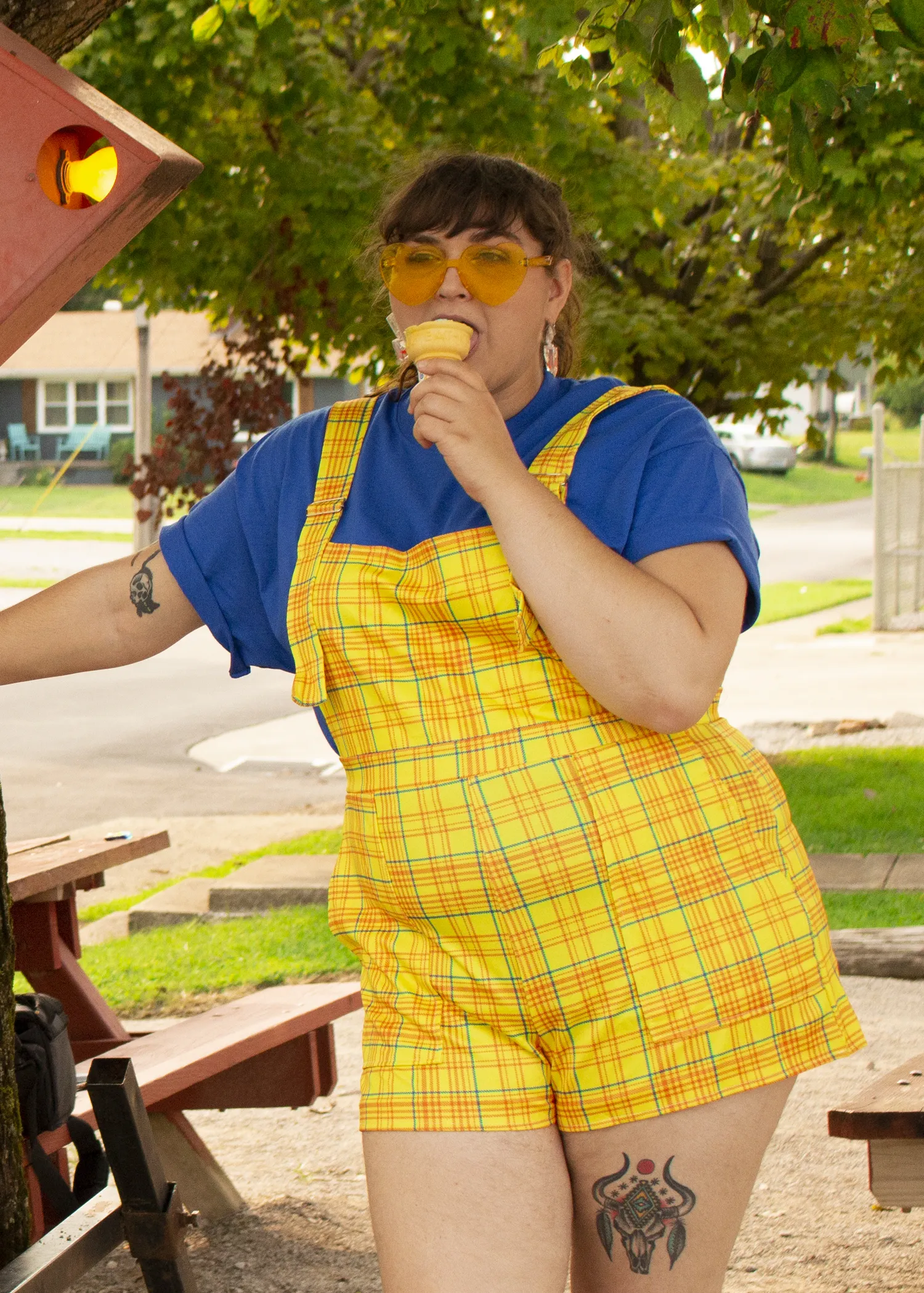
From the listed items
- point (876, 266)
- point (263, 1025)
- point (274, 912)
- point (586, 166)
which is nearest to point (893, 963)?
point (274, 912)

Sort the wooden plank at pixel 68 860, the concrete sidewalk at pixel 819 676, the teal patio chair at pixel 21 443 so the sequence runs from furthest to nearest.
A: the teal patio chair at pixel 21 443 < the concrete sidewalk at pixel 819 676 < the wooden plank at pixel 68 860

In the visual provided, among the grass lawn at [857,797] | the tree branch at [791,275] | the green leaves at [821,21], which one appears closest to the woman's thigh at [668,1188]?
the green leaves at [821,21]

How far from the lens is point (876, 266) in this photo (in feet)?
30.5

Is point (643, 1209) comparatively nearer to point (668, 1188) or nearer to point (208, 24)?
point (668, 1188)

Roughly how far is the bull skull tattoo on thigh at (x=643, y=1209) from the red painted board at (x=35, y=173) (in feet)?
4.00

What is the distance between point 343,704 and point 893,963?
4.14 metres

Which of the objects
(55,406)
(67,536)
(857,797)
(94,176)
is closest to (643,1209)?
(94,176)

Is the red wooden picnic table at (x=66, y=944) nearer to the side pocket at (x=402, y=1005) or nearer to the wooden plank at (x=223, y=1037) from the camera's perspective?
the wooden plank at (x=223, y=1037)

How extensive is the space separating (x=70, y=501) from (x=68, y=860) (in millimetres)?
40720

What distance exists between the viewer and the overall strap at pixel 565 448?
6.03 ft

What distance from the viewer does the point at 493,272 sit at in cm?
192

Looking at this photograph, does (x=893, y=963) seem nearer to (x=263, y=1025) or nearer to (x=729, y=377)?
(x=263, y=1025)

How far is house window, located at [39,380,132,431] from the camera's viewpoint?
4603cm

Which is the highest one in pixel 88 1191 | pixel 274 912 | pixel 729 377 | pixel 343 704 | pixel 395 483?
pixel 729 377
